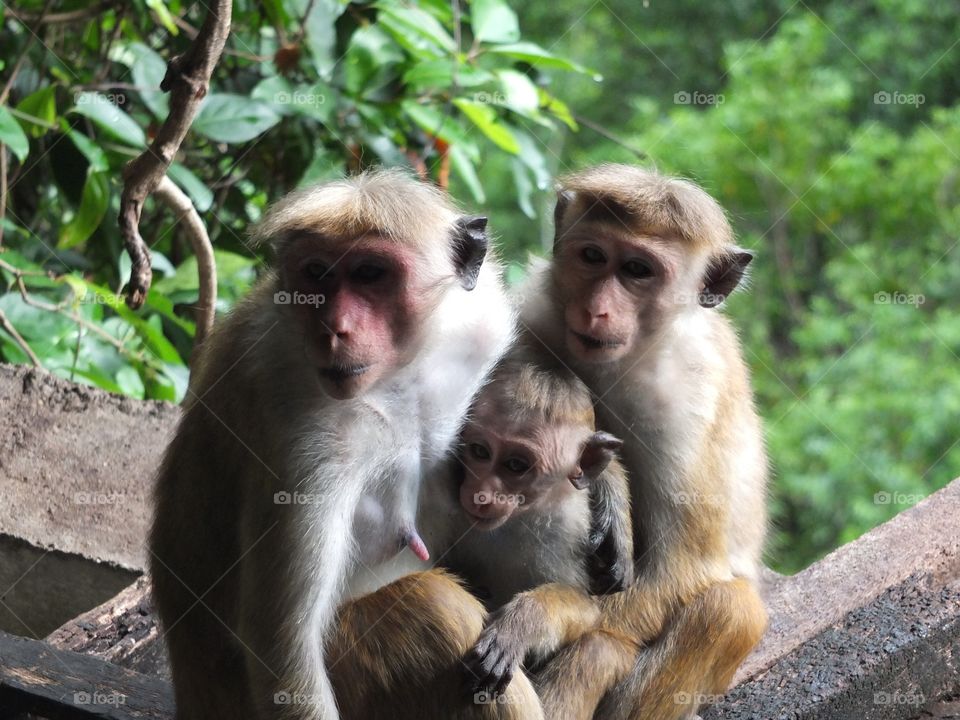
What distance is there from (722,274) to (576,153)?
993cm

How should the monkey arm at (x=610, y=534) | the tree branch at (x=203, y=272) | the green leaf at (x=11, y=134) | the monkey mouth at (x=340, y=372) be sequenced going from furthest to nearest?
the green leaf at (x=11, y=134) < the tree branch at (x=203, y=272) < the monkey arm at (x=610, y=534) < the monkey mouth at (x=340, y=372)

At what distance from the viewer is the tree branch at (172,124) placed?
2852 millimetres

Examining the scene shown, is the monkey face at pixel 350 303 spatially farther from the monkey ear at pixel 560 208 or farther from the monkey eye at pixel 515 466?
the monkey ear at pixel 560 208

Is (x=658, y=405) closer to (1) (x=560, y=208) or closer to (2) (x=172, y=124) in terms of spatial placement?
(1) (x=560, y=208)

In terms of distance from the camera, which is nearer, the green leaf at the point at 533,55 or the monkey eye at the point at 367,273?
the monkey eye at the point at 367,273

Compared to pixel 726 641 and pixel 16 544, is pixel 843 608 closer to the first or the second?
pixel 726 641

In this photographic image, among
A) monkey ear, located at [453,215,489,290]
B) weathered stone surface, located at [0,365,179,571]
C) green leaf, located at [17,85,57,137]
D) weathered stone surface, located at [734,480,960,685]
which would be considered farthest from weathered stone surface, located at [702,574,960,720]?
green leaf, located at [17,85,57,137]

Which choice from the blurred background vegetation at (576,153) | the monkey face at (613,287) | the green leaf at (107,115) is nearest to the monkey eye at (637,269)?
the monkey face at (613,287)

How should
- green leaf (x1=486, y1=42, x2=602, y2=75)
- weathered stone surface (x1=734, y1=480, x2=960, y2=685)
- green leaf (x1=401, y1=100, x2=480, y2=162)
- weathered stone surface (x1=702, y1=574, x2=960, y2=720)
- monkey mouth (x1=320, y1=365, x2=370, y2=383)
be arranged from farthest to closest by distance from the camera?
green leaf (x1=401, y1=100, x2=480, y2=162)
green leaf (x1=486, y1=42, x2=602, y2=75)
weathered stone surface (x1=734, y1=480, x2=960, y2=685)
weathered stone surface (x1=702, y1=574, x2=960, y2=720)
monkey mouth (x1=320, y1=365, x2=370, y2=383)

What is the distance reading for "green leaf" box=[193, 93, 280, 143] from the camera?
508cm

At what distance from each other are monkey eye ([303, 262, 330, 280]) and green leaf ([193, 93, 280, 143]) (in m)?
2.59

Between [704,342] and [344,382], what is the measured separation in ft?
4.26

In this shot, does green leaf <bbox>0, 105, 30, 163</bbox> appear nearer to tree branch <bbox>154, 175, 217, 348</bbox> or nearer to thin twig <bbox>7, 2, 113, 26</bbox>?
tree branch <bbox>154, 175, 217, 348</bbox>

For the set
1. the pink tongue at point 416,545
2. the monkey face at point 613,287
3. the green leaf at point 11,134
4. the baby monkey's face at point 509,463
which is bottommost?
the pink tongue at point 416,545
